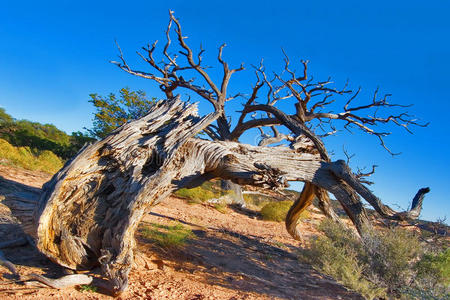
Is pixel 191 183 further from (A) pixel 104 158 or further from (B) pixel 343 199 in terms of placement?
(B) pixel 343 199

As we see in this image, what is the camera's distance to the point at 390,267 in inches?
172

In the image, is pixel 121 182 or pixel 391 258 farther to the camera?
pixel 391 258

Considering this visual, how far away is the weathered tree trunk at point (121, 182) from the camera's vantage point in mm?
3590

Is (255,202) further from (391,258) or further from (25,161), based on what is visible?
(391,258)

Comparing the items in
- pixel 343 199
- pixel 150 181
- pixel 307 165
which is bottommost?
pixel 150 181

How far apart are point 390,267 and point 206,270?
2.76 m

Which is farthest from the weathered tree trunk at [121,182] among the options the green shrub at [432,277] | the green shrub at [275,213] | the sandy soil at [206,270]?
the green shrub at [275,213]

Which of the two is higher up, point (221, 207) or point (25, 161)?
point (221, 207)

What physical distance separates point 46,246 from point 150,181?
1388 millimetres

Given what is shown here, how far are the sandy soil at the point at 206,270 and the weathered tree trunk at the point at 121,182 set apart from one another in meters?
0.38

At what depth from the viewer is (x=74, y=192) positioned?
12.5 feet

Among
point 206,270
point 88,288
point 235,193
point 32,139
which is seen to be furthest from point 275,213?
point 32,139

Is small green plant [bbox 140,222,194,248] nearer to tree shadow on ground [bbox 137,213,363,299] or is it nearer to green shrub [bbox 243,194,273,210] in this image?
tree shadow on ground [bbox 137,213,363,299]

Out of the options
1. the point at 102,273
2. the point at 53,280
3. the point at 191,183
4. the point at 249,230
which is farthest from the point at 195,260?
the point at 249,230
